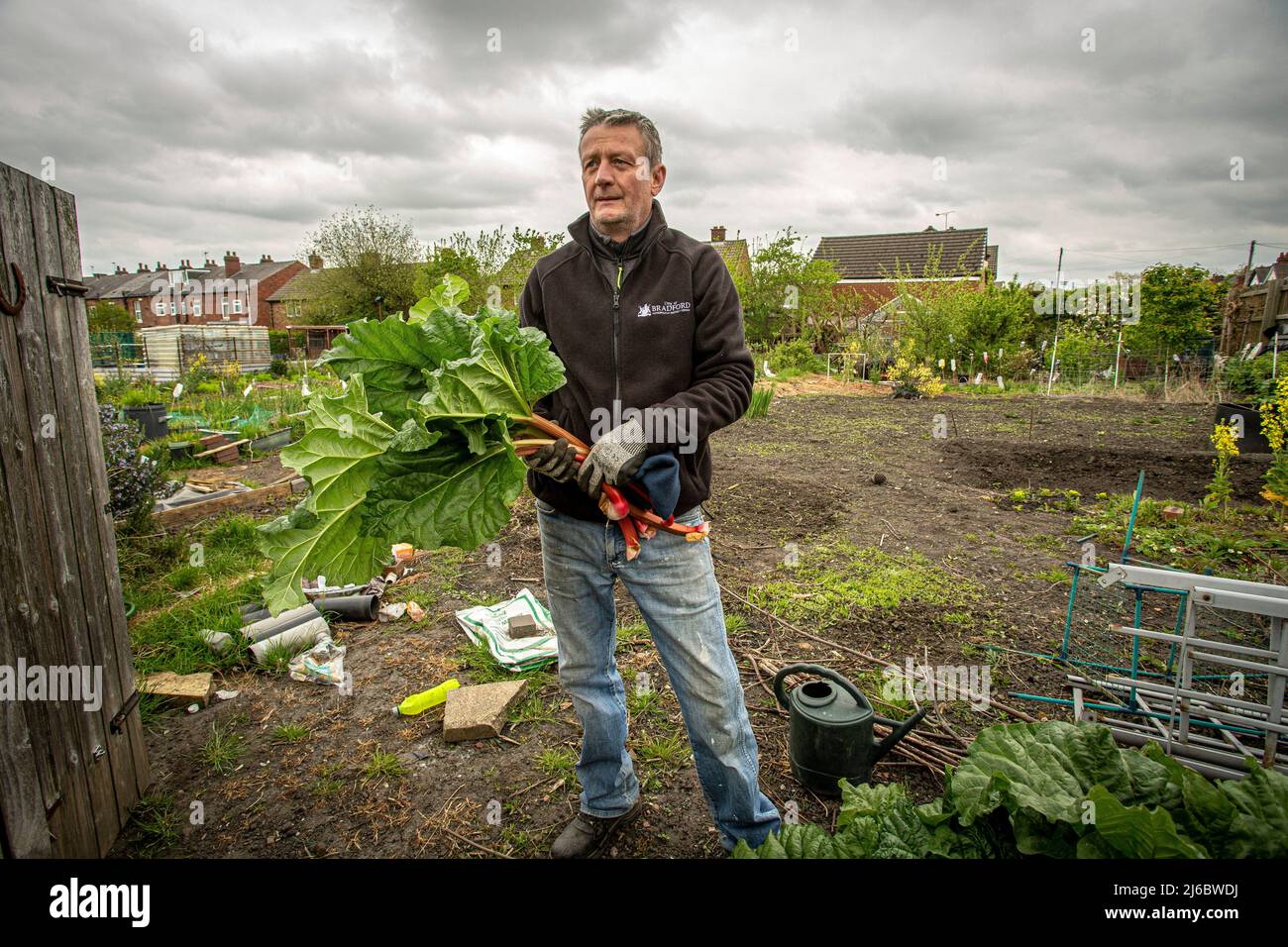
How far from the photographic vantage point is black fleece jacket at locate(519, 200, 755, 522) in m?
2.29

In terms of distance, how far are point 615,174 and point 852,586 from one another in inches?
162

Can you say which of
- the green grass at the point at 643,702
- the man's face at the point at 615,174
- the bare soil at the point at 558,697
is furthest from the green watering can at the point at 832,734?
the man's face at the point at 615,174

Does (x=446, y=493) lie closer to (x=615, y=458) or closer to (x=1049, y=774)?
(x=615, y=458)

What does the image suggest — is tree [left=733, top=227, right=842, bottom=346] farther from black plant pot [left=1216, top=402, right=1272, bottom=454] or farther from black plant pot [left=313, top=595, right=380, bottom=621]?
black plant pot [left=313, top=595, right=380, bottom=621]

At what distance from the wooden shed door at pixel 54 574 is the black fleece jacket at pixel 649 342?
6.39ft

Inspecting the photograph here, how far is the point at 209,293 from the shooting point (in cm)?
6009

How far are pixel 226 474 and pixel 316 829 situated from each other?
323 inches

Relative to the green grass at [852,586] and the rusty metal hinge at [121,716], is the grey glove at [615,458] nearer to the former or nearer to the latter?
the rusty metal hinge at [121,716]

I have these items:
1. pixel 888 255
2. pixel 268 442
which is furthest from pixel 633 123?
pixel 888 255

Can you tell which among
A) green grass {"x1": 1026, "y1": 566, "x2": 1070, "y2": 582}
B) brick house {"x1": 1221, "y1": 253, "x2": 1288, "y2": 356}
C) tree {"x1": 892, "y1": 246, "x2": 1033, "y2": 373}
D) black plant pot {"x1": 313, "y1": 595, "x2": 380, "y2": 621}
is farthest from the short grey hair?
tree {"x1": 892, "y1": 246, "x2": 1033, "y2": 373}

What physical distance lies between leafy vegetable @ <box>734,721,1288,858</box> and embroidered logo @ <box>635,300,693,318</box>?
166 centimetres

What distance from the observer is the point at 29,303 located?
253cm
